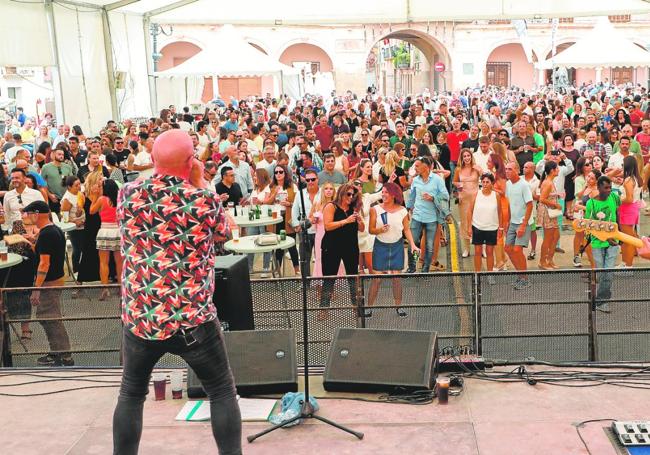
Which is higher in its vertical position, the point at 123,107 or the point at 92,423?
the point at 123,107

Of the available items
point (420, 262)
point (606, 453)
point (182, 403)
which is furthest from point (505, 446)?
point (420, 262)

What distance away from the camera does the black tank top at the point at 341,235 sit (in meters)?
8.34

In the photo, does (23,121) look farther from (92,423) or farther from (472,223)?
(92,423)

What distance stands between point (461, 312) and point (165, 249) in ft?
10.8

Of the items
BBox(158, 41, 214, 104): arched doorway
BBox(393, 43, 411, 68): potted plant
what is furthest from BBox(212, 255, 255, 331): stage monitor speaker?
BBox(393, 43, 411, 68): potted plant

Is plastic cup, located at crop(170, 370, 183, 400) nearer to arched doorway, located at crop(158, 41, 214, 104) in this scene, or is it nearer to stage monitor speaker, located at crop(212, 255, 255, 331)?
stage monitor speaker, located at crop(212, 255, 255, 331)

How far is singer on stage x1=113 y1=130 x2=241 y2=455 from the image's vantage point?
12.0ft

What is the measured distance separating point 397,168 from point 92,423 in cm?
708

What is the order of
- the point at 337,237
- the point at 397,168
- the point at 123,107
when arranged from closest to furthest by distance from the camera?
the point at 337,237
the point at 397,168
the point at 123,107

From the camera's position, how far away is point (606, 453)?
14.2 feet

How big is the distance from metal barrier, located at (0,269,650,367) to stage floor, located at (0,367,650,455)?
0.99 metres

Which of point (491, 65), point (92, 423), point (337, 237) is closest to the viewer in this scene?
point (92, 423)

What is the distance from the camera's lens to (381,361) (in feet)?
17.5

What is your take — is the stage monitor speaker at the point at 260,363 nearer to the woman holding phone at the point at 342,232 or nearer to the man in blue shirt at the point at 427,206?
the woman holding phone at the point at 342,232
